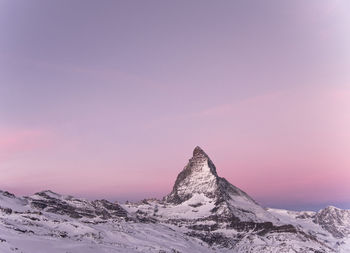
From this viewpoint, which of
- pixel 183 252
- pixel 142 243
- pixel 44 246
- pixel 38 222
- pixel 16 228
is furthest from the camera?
pixel 183 252

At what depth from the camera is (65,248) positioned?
96375mm

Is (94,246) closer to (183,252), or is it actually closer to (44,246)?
(44,246)

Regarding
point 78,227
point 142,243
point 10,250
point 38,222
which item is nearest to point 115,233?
point 142,243

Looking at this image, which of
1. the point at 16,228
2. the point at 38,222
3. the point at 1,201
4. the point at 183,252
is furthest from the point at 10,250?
the point at 1,201

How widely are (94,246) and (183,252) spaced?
76046 mm

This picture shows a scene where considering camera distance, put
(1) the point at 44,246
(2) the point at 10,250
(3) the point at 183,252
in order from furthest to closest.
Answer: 1. (3) the point at 183,252
2. (1) the point at 44,246
3. (2) the point at 10,250

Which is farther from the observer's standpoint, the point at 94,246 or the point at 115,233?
the point at 115,233

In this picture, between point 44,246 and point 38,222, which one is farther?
point 38,222

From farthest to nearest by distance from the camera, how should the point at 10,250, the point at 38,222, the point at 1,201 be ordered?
the point at 1,201 → the point at 38,222 → the point at 10,250

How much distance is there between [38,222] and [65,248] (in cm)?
3734

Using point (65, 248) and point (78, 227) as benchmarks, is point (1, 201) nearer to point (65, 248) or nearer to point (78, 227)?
point (78, 227)

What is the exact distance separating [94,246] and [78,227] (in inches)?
1352

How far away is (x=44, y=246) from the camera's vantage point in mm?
A: 91938

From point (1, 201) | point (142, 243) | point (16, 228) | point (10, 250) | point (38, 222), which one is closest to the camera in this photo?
point (10, 250)
